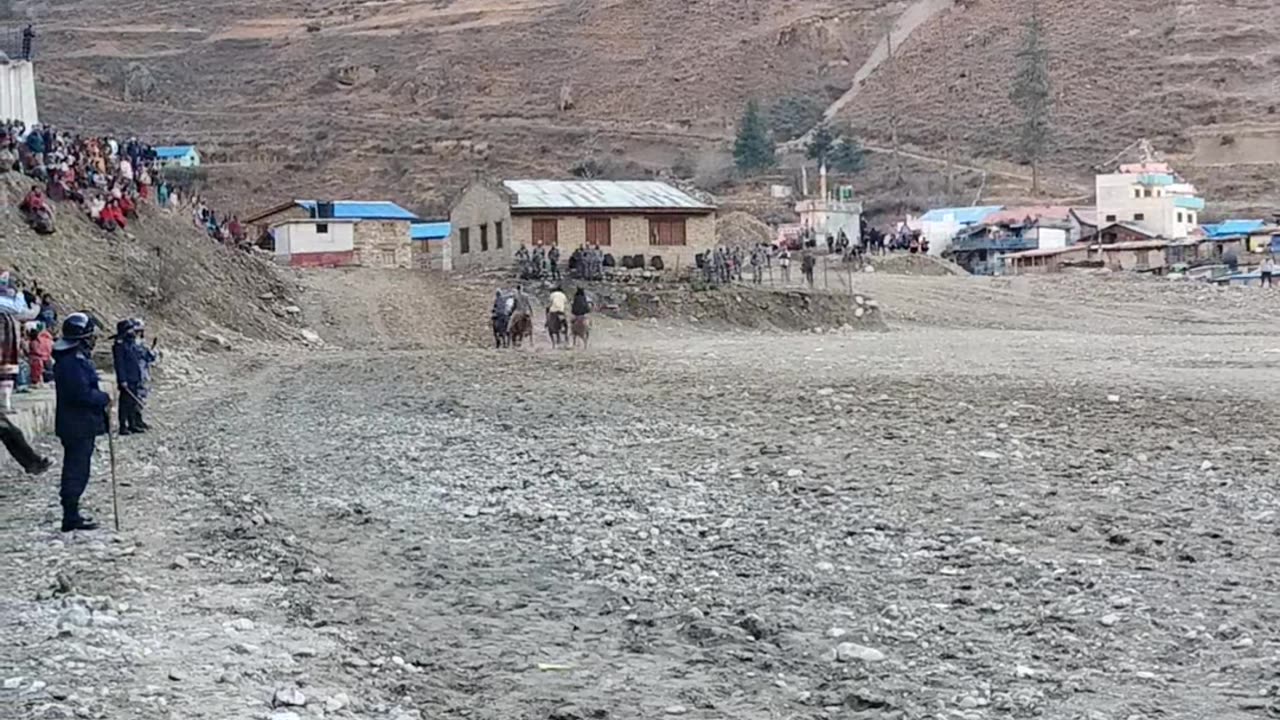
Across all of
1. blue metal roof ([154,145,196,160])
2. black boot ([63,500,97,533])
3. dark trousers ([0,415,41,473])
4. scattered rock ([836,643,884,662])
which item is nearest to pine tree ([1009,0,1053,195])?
blue metal roof ([154,145,196,160])

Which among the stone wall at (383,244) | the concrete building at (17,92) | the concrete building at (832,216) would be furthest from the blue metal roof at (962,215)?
the concrete building at (17,92)

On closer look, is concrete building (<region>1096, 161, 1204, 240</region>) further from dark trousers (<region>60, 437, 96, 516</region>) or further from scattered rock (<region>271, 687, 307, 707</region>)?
scattered rock (<region>271, 687, 307, 707</region>)

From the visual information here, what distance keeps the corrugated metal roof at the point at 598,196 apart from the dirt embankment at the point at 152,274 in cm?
893

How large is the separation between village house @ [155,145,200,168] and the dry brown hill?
1418mm

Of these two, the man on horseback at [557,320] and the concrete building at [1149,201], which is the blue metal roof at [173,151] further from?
the man on horseback at [557,320]

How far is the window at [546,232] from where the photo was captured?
45.0m

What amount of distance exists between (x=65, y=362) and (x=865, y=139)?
308 ft

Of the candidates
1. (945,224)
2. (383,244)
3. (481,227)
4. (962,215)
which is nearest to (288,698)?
(481,227)

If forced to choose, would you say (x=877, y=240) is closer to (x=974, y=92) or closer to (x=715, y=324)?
(x=715, y=324)

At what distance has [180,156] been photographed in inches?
3477

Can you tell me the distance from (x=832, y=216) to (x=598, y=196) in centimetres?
2539

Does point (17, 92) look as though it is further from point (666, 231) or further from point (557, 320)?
point (557, 320)

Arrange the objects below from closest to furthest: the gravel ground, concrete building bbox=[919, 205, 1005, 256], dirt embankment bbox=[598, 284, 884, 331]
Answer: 1. the gravel ground
2. dirt embankment bbox=[598, 284, 884, 331]
3. concrete building bbox=[919, 205, 1005, 256]

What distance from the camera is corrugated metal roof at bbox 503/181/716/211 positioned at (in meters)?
45.3
